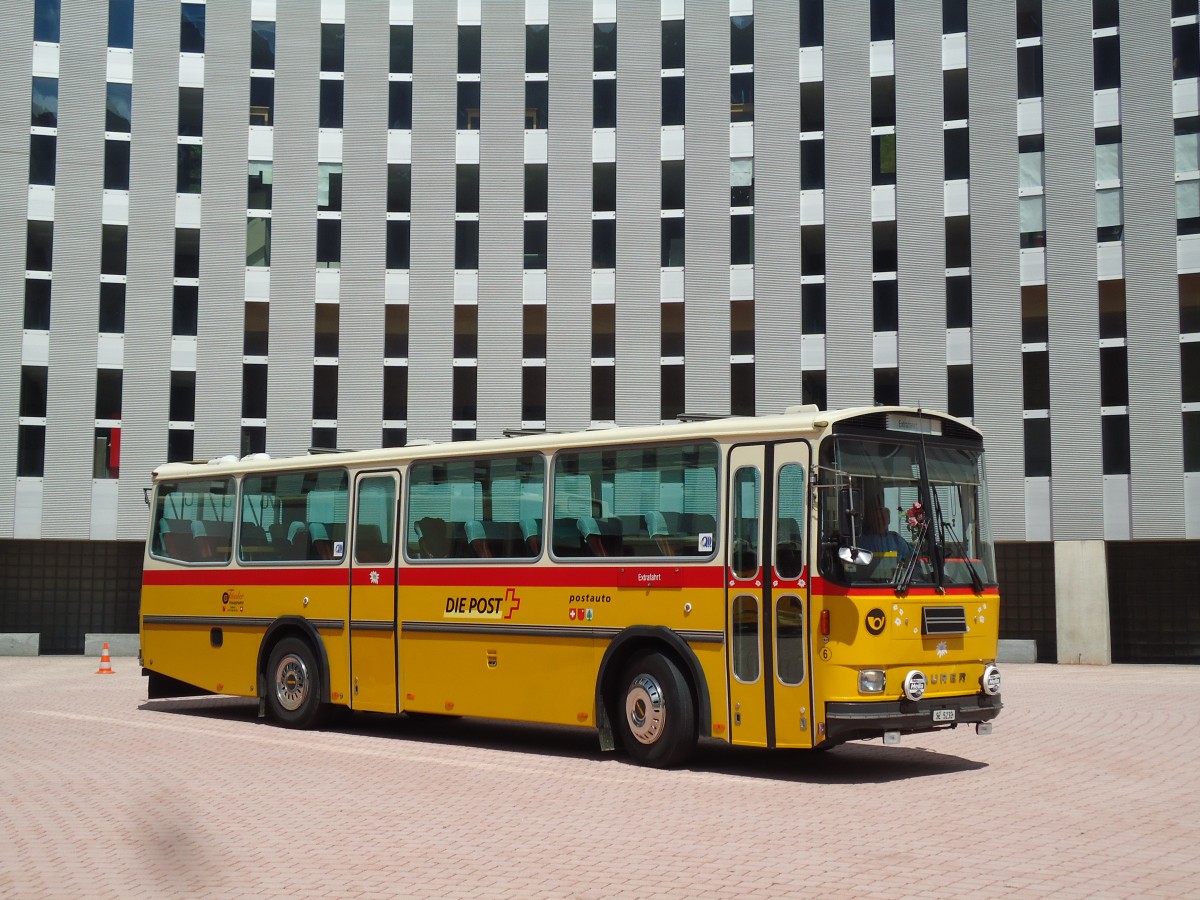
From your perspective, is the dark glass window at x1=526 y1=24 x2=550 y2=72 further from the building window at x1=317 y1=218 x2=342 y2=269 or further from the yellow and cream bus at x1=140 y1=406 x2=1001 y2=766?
the yellow and cream bus at x1=140 y1=406 x2=1001 y2=766

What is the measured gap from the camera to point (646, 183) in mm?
42719

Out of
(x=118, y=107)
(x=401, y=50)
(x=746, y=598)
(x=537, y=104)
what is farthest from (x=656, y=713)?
(x=118, y=107)

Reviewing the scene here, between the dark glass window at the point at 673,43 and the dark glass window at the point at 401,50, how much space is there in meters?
7.50

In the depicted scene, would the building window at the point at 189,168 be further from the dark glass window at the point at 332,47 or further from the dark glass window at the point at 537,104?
the dark glass window at the point at 537,104

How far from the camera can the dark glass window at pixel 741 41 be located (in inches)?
1692

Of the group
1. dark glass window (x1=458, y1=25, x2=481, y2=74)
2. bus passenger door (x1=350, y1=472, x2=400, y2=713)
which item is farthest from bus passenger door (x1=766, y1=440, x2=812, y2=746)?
dark glass window (x1=458, y1=25, x2=481, y2=74)

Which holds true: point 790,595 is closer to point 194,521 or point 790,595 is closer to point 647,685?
point 647,685

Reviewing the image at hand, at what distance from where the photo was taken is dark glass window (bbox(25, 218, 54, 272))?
42312 millimetres

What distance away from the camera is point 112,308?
4259 cm

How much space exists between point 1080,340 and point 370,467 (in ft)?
87.8

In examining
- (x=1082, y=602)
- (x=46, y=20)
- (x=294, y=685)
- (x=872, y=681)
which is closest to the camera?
(x=872, y=681)

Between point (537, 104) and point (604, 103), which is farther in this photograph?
point (537, 104)

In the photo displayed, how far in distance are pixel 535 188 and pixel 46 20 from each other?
48.9ft

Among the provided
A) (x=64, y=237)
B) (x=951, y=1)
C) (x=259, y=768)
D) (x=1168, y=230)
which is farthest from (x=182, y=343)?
(x=259, y=768)
